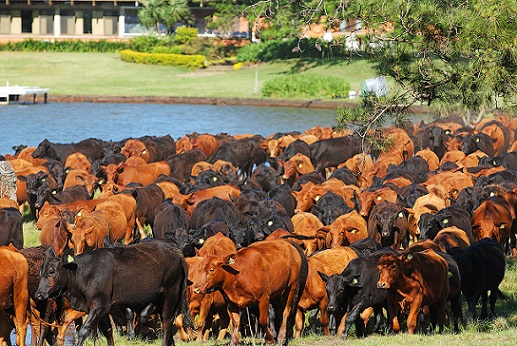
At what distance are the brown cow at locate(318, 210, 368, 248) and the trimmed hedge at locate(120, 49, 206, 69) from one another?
49.9 m

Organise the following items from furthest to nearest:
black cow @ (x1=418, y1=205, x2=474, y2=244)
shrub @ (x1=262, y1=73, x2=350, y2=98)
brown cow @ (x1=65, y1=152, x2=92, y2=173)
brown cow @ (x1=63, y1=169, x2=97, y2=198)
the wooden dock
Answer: the wooden dock
shrub @ (x1=262, y1=73, x2=350, y2=98)
brown cow @ (x1=65, y1=152, x2=92, y2=173)
brown cow @ (x1=63, y1=169, x2=97, y2=198)
black cow @ (x1=418, y1=205, x2=474, y2=244)

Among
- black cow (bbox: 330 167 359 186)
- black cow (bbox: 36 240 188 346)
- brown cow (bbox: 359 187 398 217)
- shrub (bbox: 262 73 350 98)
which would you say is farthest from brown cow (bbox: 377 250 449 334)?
shrub (bbox: 262 73 350 98)

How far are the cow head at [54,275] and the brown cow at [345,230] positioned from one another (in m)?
5.70

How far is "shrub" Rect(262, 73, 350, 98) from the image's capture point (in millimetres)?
52812

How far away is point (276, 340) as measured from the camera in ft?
37.9

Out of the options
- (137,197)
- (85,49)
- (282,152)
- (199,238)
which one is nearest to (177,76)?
(85,49)

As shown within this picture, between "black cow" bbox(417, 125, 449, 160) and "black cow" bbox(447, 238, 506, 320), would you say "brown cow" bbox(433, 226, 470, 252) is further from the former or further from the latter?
"black cow" bbox(417, 125, 449, 160)

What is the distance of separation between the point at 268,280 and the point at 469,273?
3.53 meters

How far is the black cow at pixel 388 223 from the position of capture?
1670 cm

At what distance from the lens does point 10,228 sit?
15633 millimetres

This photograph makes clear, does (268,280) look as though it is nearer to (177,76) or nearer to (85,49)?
(177,76)

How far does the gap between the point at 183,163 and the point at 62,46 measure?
52.1 meters

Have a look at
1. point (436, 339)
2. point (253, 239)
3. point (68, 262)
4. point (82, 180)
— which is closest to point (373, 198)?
point (253, 239)

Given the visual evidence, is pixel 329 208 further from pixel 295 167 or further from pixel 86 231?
pixel 295 167
